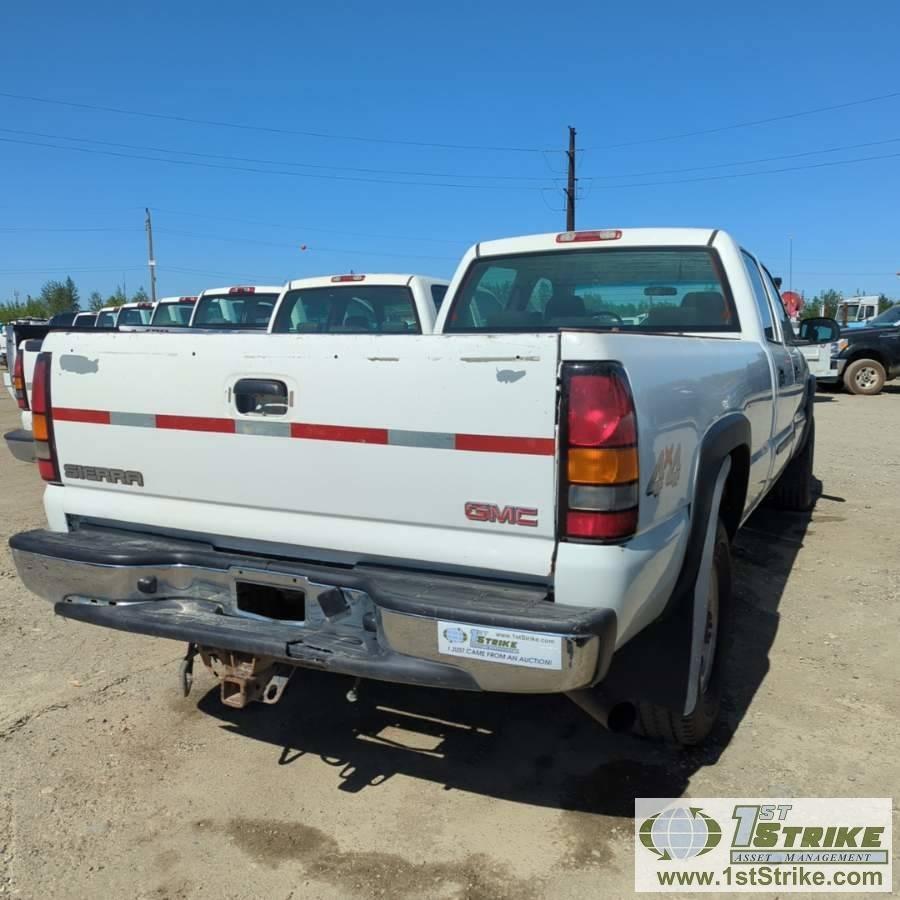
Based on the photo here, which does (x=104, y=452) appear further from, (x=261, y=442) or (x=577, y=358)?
(x=577, y=358)

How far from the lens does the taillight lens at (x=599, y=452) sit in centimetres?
222

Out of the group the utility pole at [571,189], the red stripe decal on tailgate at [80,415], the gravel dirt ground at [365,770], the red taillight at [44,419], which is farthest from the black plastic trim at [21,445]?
the utility pole at [571,189]

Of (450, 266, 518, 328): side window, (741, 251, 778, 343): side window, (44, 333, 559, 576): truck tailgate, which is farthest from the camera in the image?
(450, 266, 518, 328): side window

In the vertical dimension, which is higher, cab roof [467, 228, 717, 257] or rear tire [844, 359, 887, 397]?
cab roof [467, 228, 717, 257]

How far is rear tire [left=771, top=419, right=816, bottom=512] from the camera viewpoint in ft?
22.4

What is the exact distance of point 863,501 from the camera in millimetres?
7516

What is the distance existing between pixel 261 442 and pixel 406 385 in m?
0.58

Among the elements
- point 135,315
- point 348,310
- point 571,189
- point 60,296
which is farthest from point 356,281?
point 60,296

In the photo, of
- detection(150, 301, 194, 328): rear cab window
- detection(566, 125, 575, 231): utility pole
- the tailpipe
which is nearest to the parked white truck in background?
detection(150, 301, 194, 328): rear cab window

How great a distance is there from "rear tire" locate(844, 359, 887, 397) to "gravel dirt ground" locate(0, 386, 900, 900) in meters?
14.9

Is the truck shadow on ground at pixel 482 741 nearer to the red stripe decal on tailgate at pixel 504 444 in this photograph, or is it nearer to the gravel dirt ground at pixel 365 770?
the gravel dirt ground at pixel 365 770

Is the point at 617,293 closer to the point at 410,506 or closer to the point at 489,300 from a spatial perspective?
the point at 489,300

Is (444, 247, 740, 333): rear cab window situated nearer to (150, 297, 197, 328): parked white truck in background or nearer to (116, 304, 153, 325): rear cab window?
(150, 297, 197, 328): parked white truck in background

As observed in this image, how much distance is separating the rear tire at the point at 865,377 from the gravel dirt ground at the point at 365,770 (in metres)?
14.9
